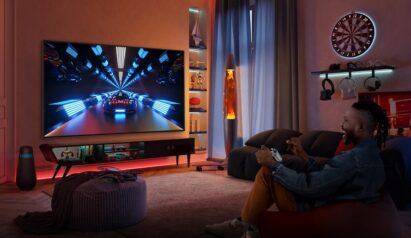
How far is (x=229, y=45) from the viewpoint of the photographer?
6551 mm

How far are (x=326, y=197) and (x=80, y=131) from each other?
4227 mm

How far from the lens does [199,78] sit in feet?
22.6

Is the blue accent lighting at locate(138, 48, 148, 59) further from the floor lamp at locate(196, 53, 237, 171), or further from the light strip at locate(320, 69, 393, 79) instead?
the light strip at locate(320, 69, 393, 79)

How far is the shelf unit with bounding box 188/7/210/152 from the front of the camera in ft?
22.3

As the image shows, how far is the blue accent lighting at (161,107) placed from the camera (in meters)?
6.20

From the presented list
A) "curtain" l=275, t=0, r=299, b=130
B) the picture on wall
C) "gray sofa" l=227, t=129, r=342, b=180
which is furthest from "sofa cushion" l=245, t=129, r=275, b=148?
the picture on wall

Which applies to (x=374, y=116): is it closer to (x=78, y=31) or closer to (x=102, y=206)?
(x=102, y=206)

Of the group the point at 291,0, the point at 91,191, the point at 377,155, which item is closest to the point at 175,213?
the point at 91,191

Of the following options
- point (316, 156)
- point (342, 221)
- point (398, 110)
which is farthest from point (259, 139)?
point (342, 221)

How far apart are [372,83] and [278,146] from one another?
1325 mm

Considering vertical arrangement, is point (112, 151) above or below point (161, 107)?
below

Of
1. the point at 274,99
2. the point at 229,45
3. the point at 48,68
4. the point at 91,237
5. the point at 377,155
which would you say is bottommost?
the point at 91,237

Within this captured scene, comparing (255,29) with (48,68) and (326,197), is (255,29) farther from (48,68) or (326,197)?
(326,197)

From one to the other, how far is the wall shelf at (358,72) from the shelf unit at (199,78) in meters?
2.27
